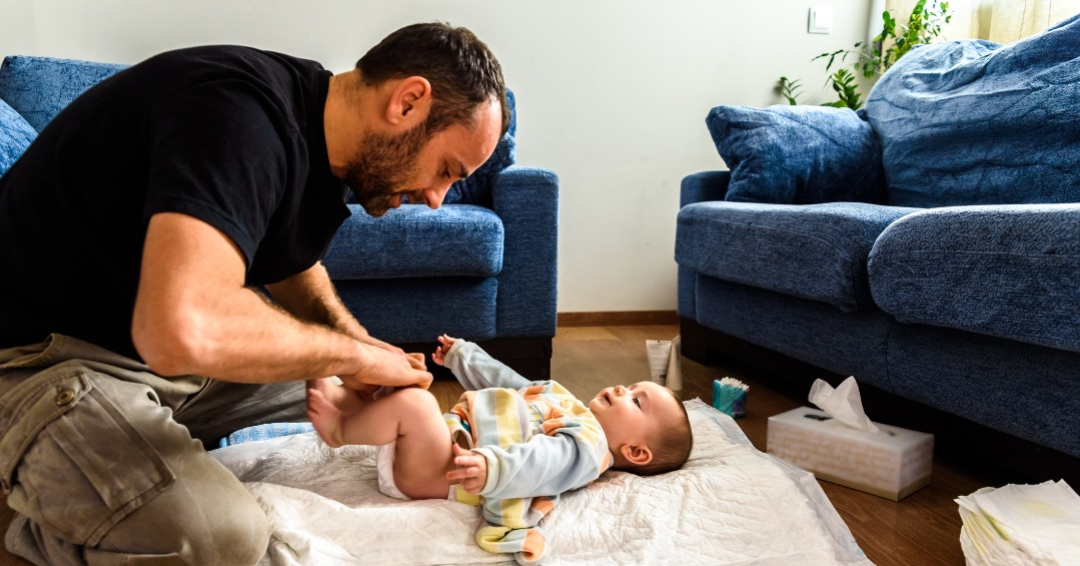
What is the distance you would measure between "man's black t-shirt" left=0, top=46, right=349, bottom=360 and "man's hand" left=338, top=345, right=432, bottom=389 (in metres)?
0.24

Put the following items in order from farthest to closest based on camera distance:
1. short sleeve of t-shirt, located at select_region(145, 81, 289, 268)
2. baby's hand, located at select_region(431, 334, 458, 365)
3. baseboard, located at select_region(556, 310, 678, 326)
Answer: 1. baseboard, located at select_region(556, 310, 678, 326)
2. baby's hand, located at select_region(431, 334, 458, 365)
3. short sleeve of t-shirt, located at select_region(145, 81, 289, 268)

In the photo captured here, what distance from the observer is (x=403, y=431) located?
4.01 ft

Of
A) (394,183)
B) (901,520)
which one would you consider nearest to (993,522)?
(901,520)

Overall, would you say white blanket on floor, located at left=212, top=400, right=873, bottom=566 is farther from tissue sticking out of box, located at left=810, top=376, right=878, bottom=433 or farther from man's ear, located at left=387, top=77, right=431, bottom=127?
man's ear, located at left=387, top=77, right=431, bottom=127

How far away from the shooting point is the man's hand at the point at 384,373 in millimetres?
1107

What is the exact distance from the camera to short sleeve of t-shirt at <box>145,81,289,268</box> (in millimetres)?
838

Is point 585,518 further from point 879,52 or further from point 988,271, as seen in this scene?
point 879,52

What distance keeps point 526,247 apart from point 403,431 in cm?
117

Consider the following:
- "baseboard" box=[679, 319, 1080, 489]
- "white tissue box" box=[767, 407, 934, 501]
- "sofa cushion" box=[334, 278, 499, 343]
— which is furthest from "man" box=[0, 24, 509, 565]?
"baseboard" box=[679, 319, 1080, 489]

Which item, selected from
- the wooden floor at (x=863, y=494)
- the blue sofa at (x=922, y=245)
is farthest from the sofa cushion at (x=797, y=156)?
the wooden floor at (x=863, y=494)

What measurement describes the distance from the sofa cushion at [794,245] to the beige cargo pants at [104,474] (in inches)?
53.3

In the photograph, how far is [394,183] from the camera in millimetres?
1167

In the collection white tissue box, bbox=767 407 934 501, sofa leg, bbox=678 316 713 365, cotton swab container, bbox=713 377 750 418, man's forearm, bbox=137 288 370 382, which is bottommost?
sofa leg, bbox=678 316 713 365

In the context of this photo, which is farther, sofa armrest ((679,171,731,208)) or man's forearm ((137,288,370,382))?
sofa armrest ((679,171,731,208))
